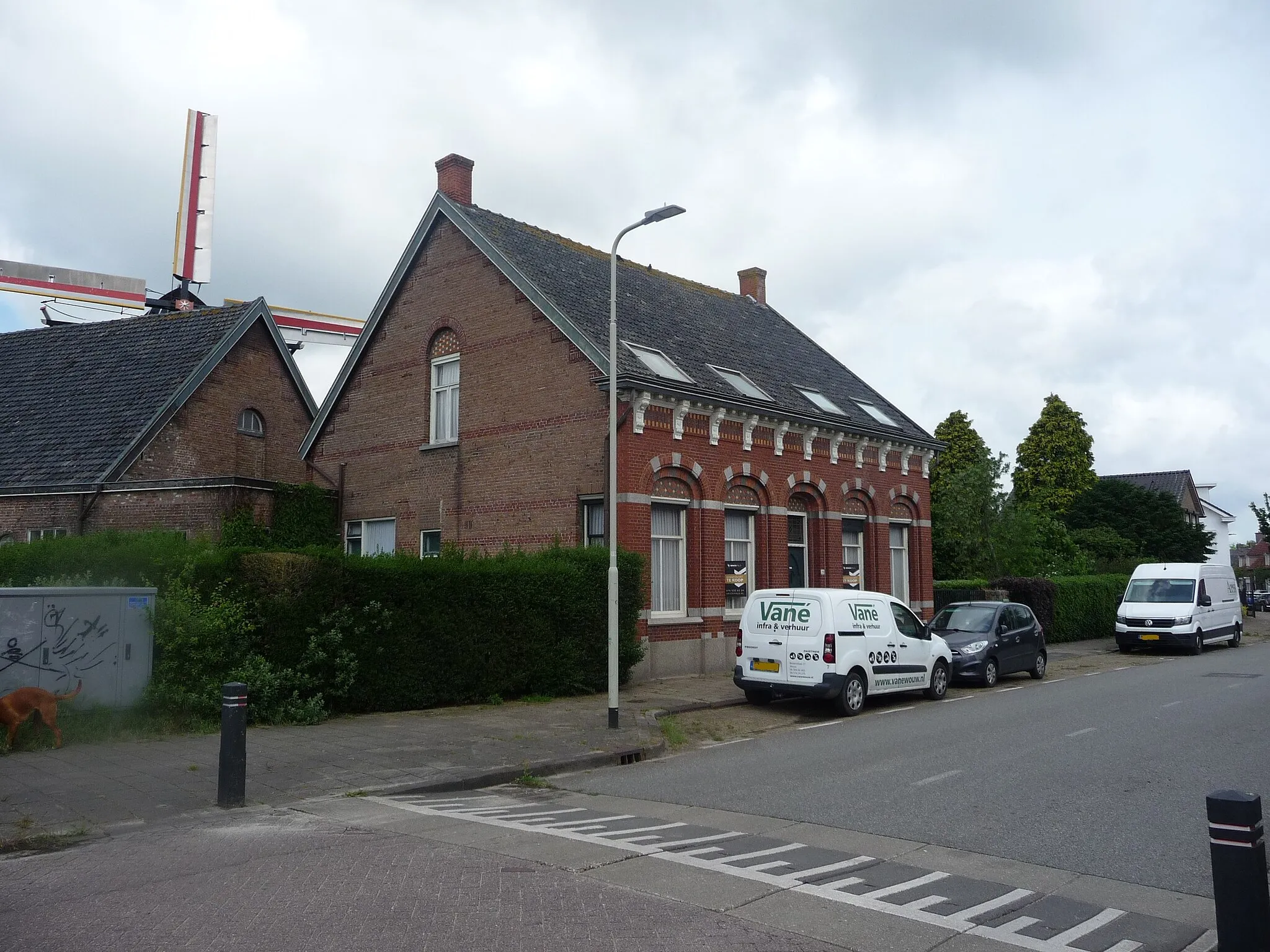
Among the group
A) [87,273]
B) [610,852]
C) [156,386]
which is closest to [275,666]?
[610,852]

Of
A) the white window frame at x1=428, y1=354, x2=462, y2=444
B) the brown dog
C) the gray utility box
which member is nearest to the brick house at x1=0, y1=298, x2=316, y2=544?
the white window frame at x1=428, y1=354, x2=462, y2=444

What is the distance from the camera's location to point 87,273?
53469mm

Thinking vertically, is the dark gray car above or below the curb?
above

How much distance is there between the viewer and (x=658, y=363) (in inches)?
821

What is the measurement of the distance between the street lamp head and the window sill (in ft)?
31.9

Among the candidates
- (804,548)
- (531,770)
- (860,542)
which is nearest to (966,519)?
(860,542)

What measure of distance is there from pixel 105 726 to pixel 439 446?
37.3 ft

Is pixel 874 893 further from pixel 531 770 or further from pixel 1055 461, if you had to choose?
pixel 1055 461

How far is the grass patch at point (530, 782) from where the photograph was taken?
1043cm

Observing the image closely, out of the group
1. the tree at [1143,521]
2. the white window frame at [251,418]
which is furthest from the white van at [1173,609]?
the white window frame at [251,418]

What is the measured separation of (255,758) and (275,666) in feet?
8.48

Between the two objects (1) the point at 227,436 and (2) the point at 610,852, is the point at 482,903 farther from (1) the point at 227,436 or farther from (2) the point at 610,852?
(1) the point at 227,436

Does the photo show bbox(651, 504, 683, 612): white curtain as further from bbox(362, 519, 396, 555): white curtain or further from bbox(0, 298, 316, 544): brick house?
bbox(0, 298, 316, 544): brick house

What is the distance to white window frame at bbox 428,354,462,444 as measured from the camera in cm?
2247
